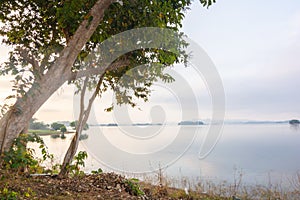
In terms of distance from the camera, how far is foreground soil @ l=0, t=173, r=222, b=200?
3168 mm

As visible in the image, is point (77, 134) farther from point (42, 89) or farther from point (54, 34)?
point (54, 34)

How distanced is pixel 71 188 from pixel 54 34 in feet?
9.28

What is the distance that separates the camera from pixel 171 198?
4965mm

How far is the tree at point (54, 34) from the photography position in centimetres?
310

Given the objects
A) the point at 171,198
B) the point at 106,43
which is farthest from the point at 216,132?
the point at 106,43

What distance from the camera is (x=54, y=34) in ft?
16.0

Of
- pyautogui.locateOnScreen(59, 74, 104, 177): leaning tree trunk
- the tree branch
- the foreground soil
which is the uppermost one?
the tree branch

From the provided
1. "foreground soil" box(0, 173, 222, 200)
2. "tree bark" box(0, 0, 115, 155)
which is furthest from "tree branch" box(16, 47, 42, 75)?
"foreground soil" box(0, 173, 222, 200)

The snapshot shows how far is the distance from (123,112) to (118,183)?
1.65 metres

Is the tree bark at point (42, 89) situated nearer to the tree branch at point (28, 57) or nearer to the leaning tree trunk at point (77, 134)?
the tree branch at point (28, 57)

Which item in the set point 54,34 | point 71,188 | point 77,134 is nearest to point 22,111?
point 71,188

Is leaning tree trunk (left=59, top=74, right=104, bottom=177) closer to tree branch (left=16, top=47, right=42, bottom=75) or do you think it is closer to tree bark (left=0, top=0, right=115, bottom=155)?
tree branch (left=16, top=47, right=42, bottom=75)

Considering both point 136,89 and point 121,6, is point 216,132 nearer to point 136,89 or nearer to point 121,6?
point 136,89

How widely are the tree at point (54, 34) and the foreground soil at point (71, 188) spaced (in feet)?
1.92
